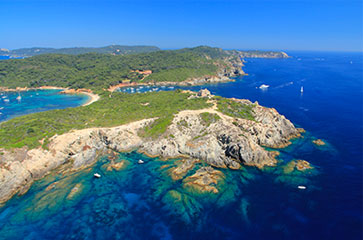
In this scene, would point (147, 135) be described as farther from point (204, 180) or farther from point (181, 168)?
point (204, 180)

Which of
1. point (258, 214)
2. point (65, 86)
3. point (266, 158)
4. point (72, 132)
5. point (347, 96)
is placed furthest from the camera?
point (65, 86)

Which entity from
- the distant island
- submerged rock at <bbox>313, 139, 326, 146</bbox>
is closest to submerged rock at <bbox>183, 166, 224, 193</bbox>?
the distant island

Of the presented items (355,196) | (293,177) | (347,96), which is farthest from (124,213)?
(347,96)

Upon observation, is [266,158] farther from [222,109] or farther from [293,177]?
[222,109]

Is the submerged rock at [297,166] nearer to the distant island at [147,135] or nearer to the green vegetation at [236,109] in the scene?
the distant island at [147,135]

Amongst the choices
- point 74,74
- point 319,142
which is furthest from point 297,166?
point 74,74

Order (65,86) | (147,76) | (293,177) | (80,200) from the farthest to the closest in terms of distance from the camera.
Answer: (147,76) < (65,86) < (293,177) < (80,200)

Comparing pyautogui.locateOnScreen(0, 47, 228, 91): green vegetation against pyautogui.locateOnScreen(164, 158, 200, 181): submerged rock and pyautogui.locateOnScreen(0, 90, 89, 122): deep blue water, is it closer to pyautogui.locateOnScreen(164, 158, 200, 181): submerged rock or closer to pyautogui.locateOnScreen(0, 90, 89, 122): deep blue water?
pyautogui.locateOnScreen(0, 90, 89, 122): deep blue water
